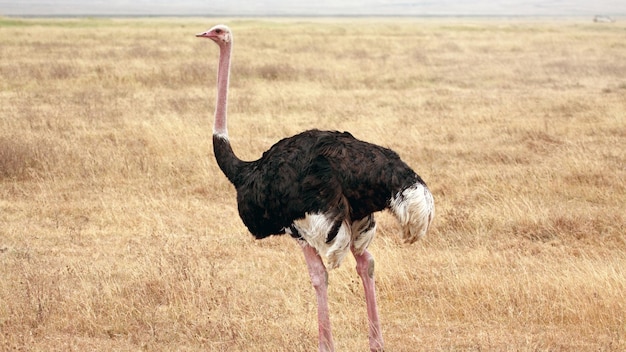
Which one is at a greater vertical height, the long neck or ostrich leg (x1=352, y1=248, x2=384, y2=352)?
the long neck

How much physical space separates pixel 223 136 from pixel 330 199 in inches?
52.2

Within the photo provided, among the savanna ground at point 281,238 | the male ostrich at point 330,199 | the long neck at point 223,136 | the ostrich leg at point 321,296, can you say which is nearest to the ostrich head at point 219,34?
the long neck at point 223,136

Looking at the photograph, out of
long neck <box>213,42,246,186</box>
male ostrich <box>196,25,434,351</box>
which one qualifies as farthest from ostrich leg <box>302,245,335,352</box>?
long neck <box>213,42,246,186</box>

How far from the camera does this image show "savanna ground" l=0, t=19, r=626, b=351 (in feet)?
18.6

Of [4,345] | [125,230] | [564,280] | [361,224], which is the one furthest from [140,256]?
[564,280]

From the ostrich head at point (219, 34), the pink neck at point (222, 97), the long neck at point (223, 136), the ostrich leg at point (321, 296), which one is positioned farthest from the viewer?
the ostrich head at point (219, 34)

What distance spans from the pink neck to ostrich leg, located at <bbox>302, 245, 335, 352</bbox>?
1.19 m

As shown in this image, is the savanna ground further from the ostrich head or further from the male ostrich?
the ostrich head

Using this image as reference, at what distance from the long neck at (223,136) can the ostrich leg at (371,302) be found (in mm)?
903

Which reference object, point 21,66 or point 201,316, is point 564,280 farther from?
point 21,66

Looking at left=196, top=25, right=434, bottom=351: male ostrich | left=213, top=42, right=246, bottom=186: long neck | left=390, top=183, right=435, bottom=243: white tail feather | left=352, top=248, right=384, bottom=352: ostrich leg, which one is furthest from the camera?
left=213, top=42, right=246, bottom=186: long neck

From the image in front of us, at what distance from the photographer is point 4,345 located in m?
5.25

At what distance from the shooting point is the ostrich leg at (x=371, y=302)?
16.7 feet

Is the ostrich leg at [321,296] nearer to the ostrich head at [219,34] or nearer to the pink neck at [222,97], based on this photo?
the pink neck at [222,97]
